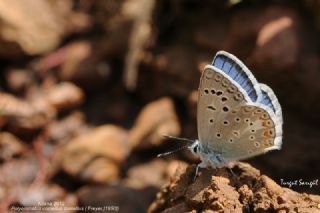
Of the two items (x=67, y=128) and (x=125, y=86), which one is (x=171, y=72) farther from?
(x=67, y=128)

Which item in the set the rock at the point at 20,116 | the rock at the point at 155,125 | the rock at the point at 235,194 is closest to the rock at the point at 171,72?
the rock at the point at 155,125

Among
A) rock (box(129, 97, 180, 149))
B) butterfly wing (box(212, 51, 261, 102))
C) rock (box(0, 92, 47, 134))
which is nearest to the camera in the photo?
butterfly wing (box(212, 51, 261, 102))

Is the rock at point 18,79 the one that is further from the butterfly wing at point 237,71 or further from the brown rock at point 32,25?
the butterfly wing at point 237,71

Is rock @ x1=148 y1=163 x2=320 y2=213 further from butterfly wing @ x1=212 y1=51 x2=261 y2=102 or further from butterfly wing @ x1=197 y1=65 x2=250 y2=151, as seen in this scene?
butterfly wing @ x1=212 y1=51 x2=261 y2=102

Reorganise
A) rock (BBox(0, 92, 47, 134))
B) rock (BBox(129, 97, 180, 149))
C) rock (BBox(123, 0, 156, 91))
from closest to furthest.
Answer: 1. rock (BBox(129, 97, 180, 149))
2. rock (BBox(0, 92, 47, 134))
3. rock (BBox(123, 0, 156, 91))

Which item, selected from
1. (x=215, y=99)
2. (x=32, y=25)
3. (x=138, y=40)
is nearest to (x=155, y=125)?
(x=138, y=40)

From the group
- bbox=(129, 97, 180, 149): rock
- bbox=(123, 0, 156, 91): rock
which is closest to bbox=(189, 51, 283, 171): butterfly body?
bbox=(129, 97, 180, 149): rock
